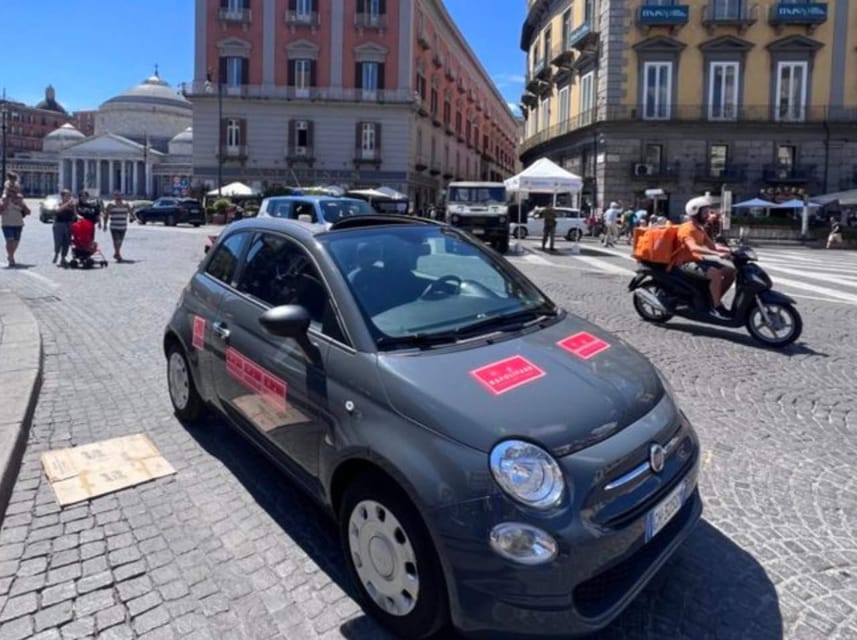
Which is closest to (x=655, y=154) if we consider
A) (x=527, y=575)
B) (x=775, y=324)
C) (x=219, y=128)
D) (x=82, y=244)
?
→ (x=219, y=128)

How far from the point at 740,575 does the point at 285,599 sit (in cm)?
200

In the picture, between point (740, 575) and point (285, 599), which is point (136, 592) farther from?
point (740, 575)

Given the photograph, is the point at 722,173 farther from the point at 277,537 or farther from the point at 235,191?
the point at 277,537

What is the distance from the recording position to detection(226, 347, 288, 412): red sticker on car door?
338cm

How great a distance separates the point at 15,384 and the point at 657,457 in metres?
4.89

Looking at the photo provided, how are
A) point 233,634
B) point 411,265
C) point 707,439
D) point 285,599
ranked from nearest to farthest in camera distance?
point 233,634
point 285,599
point 411,265
point 707,439

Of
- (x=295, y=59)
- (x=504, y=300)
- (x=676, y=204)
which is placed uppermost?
(x=295, y=59)

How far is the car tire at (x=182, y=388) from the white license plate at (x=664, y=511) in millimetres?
3173

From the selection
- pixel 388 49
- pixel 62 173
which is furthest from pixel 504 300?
pixel 62 173

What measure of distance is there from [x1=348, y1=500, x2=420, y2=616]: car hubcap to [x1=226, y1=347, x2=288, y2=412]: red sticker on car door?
0.81 meters

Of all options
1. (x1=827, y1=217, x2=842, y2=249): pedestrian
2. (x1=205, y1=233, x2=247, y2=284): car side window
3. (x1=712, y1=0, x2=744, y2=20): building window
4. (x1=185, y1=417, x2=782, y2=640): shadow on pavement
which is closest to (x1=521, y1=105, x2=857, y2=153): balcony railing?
(x1=712, y1=0, x2=744, y2=20): building window

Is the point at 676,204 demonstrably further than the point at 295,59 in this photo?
No

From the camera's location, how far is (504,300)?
3725 mm

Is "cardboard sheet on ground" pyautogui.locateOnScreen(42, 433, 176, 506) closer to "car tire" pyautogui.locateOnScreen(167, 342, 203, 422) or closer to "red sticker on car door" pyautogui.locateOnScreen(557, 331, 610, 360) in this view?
"car tire" pyautogui.locateOnScreen(167, 342, 203, 422)
